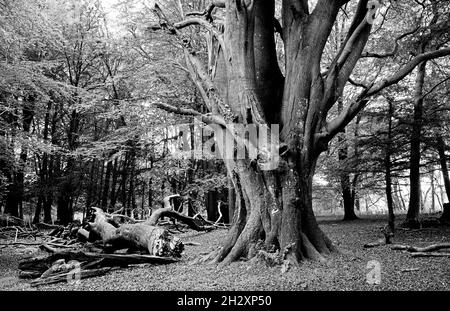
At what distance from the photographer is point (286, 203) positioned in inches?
198

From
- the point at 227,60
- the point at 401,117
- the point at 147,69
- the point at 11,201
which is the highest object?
the point at 147,69

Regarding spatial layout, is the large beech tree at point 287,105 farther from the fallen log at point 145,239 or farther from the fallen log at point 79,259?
the fallen log at point 79,259

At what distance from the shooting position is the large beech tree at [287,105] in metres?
5.05

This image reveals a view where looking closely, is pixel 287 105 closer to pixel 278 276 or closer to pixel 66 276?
Result: pixel 278 276

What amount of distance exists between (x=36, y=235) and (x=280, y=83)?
10.5 meters

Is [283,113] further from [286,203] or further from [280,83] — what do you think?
[286,203]

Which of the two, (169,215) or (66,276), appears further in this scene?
(169,215)

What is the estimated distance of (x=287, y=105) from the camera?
18.1 ft

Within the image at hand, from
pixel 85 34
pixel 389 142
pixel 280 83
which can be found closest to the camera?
pixel 280 83

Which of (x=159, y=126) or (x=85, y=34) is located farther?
(x=85, y=34)

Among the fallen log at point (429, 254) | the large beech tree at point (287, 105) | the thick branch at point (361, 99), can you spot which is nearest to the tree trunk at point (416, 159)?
the thick branch at point (361, 99)
